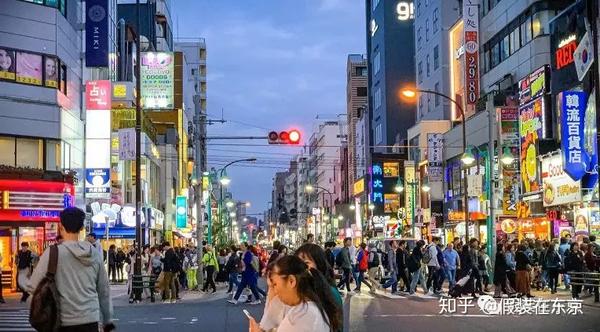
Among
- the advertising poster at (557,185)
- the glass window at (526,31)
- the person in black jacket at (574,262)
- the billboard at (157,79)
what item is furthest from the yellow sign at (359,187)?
the person in black jacket at (574,262)

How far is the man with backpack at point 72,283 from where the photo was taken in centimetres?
698

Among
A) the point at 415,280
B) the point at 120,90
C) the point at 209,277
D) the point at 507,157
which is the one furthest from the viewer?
the point at 120,90

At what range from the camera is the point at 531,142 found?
3784cm

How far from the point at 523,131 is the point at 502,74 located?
9473mm

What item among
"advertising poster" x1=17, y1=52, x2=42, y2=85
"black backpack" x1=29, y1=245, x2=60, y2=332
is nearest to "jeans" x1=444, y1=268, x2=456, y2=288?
"advertising poster" x1=17, y1=52, x2=42, y2=85

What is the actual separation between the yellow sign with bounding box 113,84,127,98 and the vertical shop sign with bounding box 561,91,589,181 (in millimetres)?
29552

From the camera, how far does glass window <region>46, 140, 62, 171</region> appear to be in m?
36.9

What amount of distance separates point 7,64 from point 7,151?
3.44 m

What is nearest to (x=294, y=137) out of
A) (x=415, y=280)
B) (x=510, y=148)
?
(x=415, y=280)

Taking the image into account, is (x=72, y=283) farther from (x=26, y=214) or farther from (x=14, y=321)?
(x=26, y=214)

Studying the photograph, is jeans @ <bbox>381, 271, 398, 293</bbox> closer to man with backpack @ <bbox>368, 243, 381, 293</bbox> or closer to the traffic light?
Result: man with backpack @ <bbox>368, 243, 381, 293</bbox>

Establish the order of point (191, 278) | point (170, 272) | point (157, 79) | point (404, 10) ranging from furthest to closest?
point (404, 10), point (157, 79), point (191, 278), point (170, 272)

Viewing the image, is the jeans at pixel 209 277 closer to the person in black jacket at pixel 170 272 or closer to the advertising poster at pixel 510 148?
the person in black jacket at pixel 170 272

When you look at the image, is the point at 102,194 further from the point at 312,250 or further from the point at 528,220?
the point at 312,250
